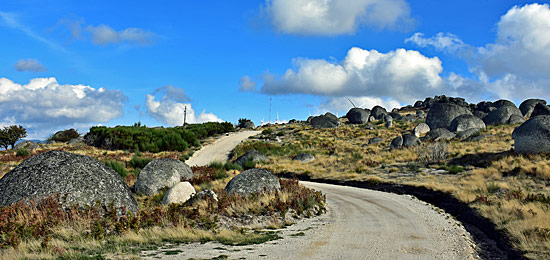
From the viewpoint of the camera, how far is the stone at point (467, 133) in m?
44.3

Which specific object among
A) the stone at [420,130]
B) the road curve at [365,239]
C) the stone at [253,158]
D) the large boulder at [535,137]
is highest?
the stone at [420,130]

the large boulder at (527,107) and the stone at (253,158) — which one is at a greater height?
the large boulder at (527,107)

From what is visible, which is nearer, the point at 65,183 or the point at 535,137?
the point at 65,183

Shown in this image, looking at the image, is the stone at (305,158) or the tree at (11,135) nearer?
the stone at (305,158)

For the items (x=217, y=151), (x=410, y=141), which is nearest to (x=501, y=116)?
(x=410, y=141)

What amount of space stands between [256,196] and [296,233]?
4560 millimetres

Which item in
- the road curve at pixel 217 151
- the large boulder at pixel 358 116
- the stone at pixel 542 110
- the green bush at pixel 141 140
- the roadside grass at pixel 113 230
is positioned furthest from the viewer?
the large boulder at pixel 358 116

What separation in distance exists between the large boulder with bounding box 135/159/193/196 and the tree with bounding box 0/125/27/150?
55.9 meters

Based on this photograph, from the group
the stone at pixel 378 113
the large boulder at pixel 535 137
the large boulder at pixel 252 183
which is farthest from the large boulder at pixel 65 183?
the stone at pixel 378 113

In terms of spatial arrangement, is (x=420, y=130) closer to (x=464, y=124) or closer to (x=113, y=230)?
(x=464, y=124)

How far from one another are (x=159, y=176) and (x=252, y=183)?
646 cm

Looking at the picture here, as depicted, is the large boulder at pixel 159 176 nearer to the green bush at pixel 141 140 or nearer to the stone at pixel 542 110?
the green bush at pixel 141 140

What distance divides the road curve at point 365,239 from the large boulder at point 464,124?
123 ft

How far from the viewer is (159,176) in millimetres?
20688
